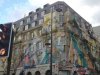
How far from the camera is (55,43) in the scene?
41.0 m

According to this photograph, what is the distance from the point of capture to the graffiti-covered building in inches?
1581

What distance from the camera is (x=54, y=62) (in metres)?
39.2

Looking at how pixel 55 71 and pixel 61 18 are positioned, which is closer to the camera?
pixel 55 71

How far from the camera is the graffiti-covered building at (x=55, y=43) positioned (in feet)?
132

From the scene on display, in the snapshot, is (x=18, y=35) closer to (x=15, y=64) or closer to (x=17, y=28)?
(x=17, y=28)

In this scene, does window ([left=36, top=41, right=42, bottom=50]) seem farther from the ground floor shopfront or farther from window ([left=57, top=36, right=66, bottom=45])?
window ([left=57, top=36, right=66, bottom=45])

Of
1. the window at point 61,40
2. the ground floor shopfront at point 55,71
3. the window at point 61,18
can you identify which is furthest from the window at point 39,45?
the window at point 61,18

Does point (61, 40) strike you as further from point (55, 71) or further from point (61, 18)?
point (55, 71)

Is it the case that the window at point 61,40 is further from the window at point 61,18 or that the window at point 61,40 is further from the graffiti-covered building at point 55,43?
the window at point 61,18

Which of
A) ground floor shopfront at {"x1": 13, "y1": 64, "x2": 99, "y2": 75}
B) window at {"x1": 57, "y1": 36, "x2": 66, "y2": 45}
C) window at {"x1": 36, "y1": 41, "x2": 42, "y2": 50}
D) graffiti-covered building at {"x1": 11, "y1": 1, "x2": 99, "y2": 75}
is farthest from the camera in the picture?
window at {"x1": 36, "y1": 41, "x2": 42, "y2": 50}

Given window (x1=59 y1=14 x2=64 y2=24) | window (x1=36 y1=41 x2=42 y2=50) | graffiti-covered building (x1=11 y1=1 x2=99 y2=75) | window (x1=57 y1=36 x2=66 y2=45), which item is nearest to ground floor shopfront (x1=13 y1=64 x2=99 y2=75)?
graffiti-covered building (x1=11 y1=1 x2=99 y2=75)

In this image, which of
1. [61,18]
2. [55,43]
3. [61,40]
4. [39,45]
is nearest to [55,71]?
[55,43]

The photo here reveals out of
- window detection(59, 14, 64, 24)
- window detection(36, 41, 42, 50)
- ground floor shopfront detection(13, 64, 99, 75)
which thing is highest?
window detection(59, 14, 64, 24)

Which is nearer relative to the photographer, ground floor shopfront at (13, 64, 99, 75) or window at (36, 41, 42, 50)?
ground floor shopfront at (13, 64, 99, 75)
